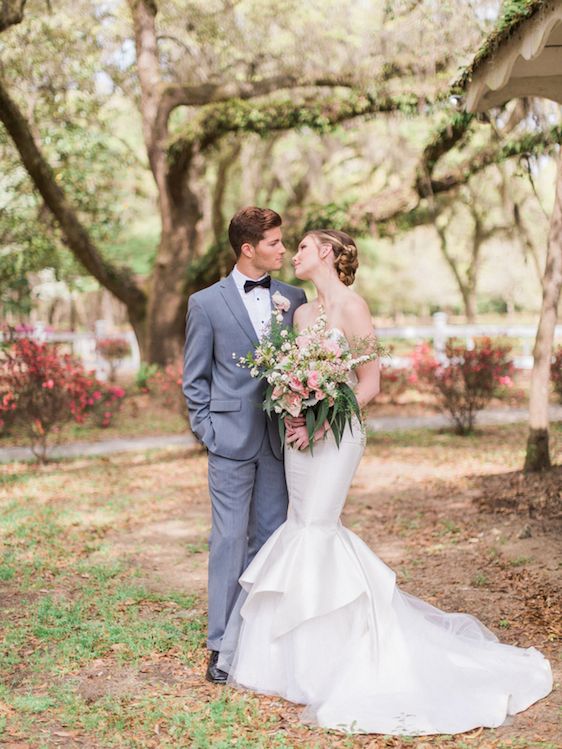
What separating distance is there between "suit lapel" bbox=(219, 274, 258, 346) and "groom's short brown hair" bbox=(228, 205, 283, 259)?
0.24m

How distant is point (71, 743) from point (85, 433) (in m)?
11.0

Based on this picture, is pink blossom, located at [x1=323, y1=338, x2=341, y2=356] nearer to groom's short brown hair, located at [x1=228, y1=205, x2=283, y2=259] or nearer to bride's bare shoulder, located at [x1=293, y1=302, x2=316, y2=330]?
bride's bare shoulder, located at [x1=293, y1=302, x2=316, y2=330]

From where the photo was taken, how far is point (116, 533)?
789 cm

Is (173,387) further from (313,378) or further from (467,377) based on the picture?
(313,378)

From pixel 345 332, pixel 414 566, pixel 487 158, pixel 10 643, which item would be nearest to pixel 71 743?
pixel 10 643

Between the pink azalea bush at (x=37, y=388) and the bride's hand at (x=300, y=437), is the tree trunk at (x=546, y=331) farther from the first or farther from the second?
the pink azalea bush at (x=37, y=388)

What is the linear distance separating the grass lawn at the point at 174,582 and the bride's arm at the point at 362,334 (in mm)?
1535

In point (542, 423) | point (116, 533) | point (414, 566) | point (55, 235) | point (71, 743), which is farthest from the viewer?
point (55, 235)

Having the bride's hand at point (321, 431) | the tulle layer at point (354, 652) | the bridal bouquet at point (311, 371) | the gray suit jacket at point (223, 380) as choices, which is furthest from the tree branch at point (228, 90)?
the tulle layer at point (354, 652)

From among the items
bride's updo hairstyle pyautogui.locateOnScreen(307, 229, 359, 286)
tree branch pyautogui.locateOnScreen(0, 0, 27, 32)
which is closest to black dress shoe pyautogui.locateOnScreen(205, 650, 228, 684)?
bride's updo hairstyle pyautogui.locateOnScreen(307, 229, 359, 286)

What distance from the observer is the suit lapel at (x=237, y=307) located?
4.40 meters

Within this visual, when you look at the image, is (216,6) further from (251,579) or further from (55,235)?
(251,579)

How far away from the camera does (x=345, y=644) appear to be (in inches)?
162

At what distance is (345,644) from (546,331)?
5.27 m
